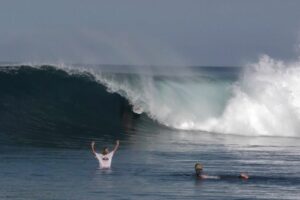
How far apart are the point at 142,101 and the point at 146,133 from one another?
444 centimetres

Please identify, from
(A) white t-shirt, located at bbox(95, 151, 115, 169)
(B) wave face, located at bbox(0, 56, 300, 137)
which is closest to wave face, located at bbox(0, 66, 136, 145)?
(B) wave face, located at bbox(0, 56, 300, 137)

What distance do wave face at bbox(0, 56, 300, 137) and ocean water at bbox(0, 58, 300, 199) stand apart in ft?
0.15

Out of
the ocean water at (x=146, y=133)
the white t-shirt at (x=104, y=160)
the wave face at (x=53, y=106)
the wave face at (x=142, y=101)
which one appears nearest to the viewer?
the ocean water at (x=146, y=133)

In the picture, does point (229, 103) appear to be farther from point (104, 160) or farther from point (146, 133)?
point (104, 160)

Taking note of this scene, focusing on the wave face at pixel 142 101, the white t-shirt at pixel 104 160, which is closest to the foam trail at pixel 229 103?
the wave face at pixel 142 101

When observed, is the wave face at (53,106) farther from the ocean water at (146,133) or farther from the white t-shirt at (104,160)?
the white t-shirt at (104,160)

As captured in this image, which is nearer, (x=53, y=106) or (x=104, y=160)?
(x=104, y=160)

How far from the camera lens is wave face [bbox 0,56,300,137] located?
36281mm

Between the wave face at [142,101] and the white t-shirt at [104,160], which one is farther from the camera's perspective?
the wave face at [142,101]

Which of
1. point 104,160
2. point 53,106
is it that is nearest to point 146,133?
point 53,106

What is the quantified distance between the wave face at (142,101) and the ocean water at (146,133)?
0.05m

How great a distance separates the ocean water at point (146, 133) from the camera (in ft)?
71.4

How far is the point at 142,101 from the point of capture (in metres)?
38.9

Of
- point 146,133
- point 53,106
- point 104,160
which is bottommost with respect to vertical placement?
point 104,160
